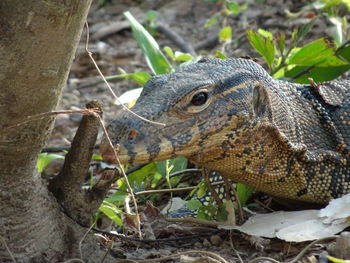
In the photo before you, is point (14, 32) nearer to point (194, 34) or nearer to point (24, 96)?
point (24, 96)

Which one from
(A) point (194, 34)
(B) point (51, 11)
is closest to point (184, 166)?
(B) point (51, 11)

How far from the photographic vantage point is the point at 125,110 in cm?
357

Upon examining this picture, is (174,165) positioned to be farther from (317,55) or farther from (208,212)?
(317,55)

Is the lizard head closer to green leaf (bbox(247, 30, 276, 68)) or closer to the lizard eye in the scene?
the lizard eye

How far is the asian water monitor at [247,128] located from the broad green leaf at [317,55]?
66 centimetres

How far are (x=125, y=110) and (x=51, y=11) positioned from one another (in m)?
0.71

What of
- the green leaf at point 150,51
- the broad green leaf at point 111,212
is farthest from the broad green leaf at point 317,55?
the broad green leaf at point 111,212

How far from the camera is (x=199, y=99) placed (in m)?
3.72

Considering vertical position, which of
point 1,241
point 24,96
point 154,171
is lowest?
point 154,171

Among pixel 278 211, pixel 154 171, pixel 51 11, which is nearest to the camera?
pixel 51 11

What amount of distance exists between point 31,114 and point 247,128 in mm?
1211

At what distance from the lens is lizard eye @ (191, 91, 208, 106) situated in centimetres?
370

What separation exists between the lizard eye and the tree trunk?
0.73 m

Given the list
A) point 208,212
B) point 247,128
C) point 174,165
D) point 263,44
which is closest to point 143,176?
point 174,165
